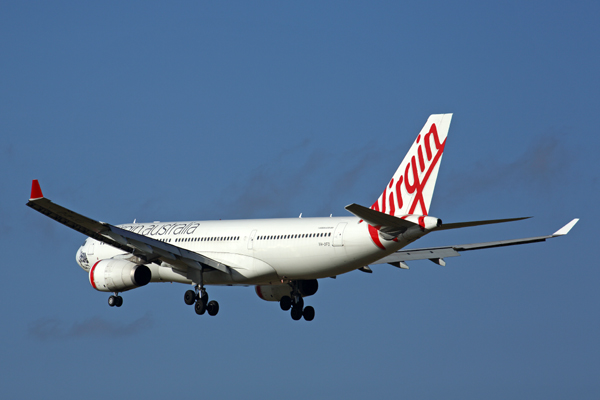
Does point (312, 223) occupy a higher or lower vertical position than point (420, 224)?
higher

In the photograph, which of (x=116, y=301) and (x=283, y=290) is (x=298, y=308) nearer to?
(x=283, y=290)

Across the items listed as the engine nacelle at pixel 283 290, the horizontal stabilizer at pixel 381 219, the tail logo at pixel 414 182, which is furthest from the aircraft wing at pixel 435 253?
the horizontal stabilizer at pixel 381 219

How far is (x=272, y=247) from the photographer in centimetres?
4441

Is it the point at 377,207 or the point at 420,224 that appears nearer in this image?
the point at 420,224

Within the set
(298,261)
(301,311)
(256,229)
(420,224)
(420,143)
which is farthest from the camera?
(301,311)

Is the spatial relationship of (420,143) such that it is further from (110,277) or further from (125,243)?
(110,277)

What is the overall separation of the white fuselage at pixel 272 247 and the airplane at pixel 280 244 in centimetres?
5

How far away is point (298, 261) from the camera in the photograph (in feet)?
142

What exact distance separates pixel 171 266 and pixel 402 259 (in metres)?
12.2

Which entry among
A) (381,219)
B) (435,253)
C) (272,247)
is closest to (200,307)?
(272,247)

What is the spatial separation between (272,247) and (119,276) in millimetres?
8478

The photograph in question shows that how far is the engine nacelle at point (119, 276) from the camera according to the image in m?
46.9

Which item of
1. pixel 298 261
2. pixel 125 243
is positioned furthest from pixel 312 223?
pixel 125 243

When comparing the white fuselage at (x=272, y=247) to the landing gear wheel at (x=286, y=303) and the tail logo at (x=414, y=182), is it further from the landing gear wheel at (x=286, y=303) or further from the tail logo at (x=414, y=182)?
the landing gear wheel at (x=286, y=303)
